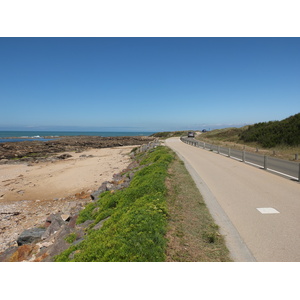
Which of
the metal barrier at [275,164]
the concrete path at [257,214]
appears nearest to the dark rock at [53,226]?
the concrete path at [257,214]

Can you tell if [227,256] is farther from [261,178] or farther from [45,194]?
[45,194]

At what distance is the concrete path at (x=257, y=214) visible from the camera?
4.23 metres

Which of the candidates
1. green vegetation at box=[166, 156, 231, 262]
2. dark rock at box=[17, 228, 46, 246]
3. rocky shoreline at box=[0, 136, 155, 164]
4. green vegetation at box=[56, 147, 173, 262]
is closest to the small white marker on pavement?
green vegetation at box=[166, 156, 231, 262]

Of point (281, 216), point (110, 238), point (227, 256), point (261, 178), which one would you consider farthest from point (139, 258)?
point (261, 178)

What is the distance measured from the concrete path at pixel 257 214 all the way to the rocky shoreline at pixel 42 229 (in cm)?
373

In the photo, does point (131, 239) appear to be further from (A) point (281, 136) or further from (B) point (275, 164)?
(A) point (281, 136)

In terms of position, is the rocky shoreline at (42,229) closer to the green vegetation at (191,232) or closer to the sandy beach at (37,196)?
the sandy beach at (37,196)

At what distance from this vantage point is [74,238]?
20.2 ft

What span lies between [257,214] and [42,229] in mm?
7446

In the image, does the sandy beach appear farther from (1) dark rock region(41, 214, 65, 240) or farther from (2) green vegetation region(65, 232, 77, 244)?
(2) green vegetation region(65, 232, 77, 244)

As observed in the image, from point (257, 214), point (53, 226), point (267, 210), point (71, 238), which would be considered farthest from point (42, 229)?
point (267, 210)

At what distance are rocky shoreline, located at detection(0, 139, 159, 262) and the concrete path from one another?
3.73 metres

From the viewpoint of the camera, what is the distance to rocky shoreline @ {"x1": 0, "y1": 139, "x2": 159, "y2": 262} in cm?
607

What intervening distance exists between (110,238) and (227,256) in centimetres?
231
